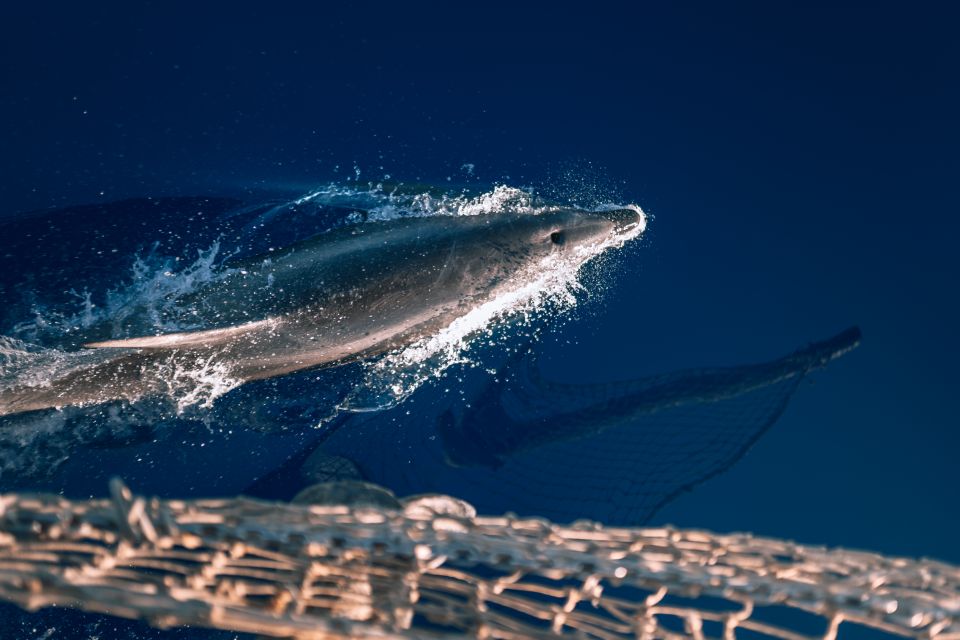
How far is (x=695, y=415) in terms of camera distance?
784cm

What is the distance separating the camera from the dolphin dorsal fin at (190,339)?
5367 mm

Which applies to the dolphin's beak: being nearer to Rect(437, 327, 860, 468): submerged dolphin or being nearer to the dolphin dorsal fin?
Rect(437, 327, 860, 468): submerged dolphin

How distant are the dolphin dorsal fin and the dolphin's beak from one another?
13.3 ft

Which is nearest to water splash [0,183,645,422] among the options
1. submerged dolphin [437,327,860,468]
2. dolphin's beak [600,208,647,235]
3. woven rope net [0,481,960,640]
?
dolphin's beak [600,208,647,235]

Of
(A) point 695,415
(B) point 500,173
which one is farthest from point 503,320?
(A) point 695,415

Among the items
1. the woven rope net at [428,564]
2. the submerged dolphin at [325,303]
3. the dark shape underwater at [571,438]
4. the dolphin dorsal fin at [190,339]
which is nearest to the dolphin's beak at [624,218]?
the submerged dolphin at [325,303]

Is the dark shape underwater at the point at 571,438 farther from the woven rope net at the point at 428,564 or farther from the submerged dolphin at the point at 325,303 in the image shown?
the woven rope net at the point at 428,564

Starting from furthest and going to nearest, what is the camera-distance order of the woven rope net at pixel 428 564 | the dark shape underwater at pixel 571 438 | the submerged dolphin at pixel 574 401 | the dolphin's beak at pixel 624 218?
the dolphin's beak at pixel 624 218, the submerged dolphin at pixel 574 401, the dark shape underwater at pixel 571 438, the woven rope net at pixel 428 564

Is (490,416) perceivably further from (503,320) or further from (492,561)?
(492,561)

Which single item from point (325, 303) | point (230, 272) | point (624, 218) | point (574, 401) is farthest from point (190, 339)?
point (624, 218)

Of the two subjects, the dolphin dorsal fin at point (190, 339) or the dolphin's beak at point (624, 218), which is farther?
the dolphin's beak at point (624, 218)

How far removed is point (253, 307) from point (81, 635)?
330 cm

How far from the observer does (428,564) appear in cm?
320

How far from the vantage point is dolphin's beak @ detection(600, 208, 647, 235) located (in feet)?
24.8
